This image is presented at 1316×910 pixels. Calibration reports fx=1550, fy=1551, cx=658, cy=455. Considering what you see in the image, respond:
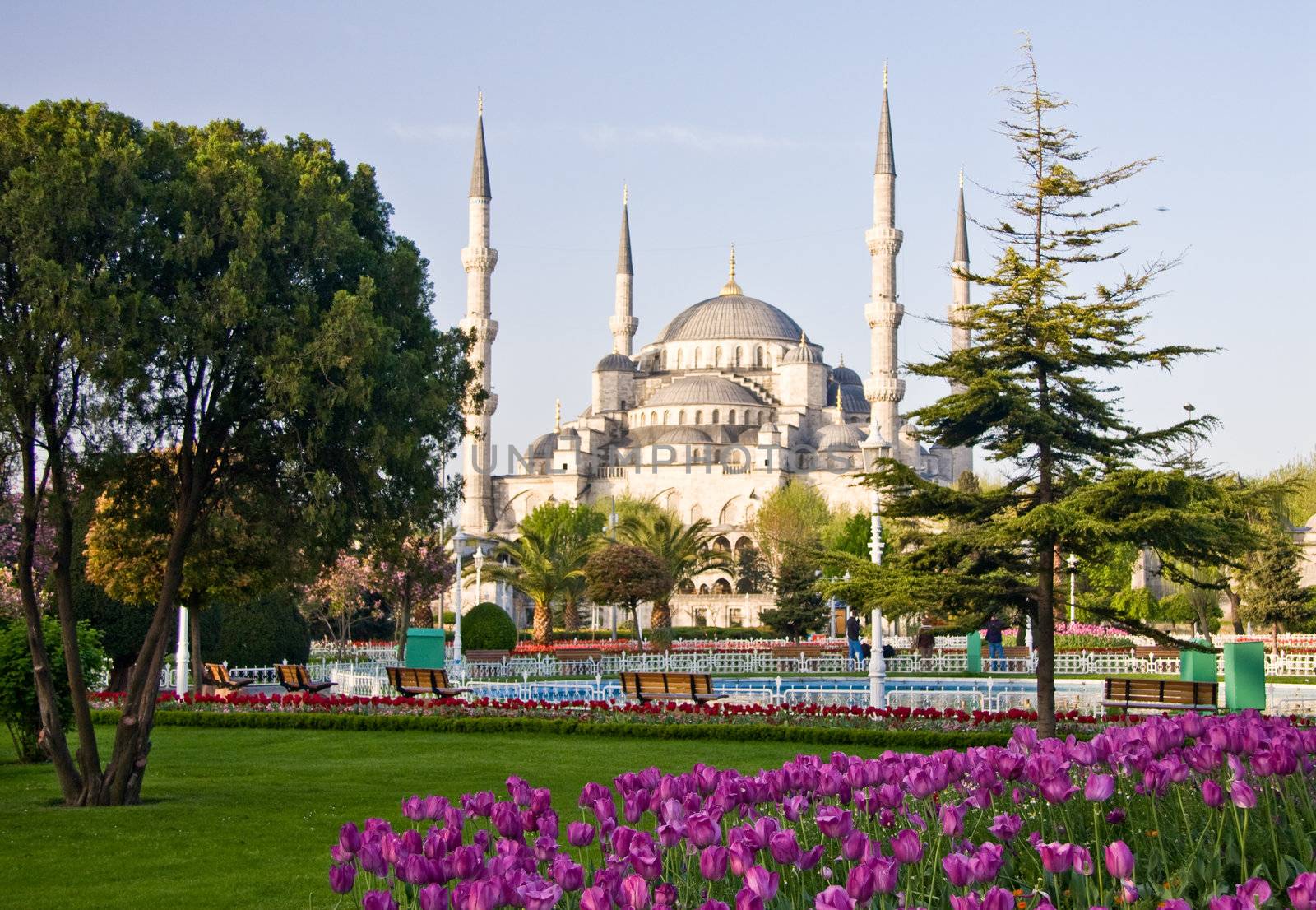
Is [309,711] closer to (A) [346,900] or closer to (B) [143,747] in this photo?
(B) [143,747]

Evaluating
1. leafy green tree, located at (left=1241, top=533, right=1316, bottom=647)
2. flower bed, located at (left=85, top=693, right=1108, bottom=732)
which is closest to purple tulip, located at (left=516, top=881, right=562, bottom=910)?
flower bed, located at (left=85, top=693, right=1108, bottom=732)

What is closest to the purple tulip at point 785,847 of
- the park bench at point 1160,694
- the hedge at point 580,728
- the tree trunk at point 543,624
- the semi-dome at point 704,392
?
the hedge at point 580,728

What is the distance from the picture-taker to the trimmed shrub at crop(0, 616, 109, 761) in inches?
432

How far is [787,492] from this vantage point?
59031mm

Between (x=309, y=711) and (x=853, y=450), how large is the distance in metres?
54.0

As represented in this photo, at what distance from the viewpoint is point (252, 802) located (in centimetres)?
952

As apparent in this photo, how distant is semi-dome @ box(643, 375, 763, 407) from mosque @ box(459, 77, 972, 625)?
0.27 feet

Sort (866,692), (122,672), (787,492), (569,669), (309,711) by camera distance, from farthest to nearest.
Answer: (787,492), (569,669), (122,672), (866,692), (309,711)

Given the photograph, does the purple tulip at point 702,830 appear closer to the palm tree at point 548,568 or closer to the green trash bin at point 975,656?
the green trash bin at point 975,656

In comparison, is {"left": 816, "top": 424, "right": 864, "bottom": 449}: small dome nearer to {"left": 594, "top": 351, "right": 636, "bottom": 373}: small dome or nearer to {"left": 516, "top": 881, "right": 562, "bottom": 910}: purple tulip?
{"left": 594, "top": 351, "right": 636, "bottom": 373}: small dome

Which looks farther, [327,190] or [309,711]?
[309,711]

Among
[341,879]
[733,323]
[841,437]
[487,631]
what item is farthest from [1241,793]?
[733,323]

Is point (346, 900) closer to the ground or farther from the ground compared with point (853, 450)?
closer to the ground

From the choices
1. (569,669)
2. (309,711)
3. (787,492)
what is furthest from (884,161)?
(309,711)
